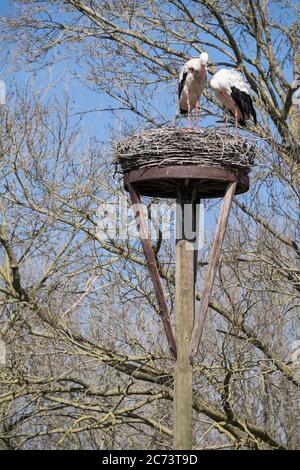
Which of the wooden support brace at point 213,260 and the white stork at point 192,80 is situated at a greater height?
the white stork at point 192,80

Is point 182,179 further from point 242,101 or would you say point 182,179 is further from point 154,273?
point 242,101

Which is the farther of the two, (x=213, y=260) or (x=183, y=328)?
(x=183, y=328)

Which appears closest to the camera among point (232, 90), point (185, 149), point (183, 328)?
point (185, 149)

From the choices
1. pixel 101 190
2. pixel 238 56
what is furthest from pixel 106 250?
pixel 238 56

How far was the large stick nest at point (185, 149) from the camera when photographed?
6.80 m

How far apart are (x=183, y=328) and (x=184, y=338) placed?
84 mm

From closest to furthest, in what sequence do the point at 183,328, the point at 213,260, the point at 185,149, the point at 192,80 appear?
1. the point at 185,149
2. the point at 213,260
3. the point at 183,328
4. the point at 192,80

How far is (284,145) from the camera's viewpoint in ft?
36.4

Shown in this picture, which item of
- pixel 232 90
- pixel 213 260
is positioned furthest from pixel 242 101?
pixel 213 260

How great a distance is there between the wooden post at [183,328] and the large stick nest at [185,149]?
0.55 m

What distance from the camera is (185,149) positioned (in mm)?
6840

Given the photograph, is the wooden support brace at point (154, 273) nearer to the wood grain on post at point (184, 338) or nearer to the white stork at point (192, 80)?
the wood grain on post at point (184, 338)

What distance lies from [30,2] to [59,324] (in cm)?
498

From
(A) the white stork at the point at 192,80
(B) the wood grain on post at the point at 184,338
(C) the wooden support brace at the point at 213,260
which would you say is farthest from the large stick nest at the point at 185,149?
(A) the white stork at the point at 192,80
